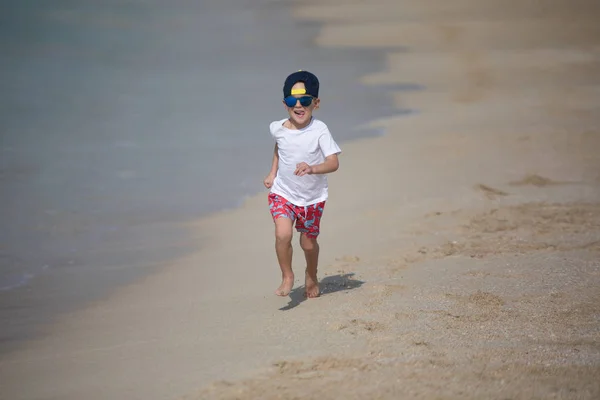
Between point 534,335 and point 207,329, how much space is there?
1663 millimetres

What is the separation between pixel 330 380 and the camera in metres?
3.29

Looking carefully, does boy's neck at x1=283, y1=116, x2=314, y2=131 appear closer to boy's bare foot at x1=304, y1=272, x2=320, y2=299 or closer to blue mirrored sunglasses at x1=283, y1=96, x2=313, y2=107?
blue mirrored sunglasses at x1=283, y1=96, x2=313, y2=107

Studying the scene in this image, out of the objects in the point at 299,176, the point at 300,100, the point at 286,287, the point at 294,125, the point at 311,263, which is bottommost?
the point at 286,287

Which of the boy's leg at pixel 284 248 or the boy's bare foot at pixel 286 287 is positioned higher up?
the boy's leg at pixel 284 248

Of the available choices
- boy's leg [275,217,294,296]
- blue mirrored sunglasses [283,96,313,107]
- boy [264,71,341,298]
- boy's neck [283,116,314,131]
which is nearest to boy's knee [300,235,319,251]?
boy [264,71,341,298]

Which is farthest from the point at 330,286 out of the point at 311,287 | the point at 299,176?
the point at 299,176

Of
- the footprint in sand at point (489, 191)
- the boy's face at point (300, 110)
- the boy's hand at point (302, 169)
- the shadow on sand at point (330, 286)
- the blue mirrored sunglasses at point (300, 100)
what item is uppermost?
the blue mirrored sunglasses at point (300, 100)

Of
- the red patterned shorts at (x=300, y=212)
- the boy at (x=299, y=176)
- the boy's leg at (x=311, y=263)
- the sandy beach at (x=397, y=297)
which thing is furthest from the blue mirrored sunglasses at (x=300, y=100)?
the sandy beach at (x=397, y=297)

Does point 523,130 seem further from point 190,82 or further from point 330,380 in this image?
point 330,380

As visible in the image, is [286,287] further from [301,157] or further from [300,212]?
[301,157]

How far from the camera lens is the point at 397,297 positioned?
4.46m

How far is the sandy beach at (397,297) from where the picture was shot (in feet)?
11.0

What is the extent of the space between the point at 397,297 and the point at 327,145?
0.94m

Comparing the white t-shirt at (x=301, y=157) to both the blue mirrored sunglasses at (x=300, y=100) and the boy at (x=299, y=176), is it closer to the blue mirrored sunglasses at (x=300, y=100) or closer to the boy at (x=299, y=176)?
the boy at (x=299, y=176)
